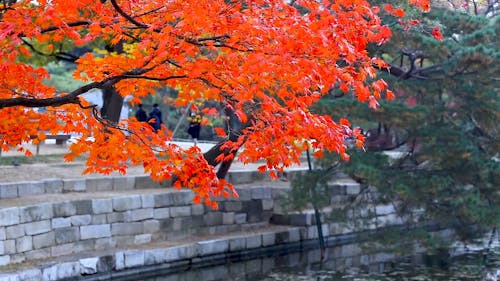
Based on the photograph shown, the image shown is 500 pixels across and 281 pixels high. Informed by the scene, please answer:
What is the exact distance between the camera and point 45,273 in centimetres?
1409

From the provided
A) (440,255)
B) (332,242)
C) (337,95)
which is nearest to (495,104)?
(337,95)

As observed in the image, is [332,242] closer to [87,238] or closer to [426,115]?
[426,115]

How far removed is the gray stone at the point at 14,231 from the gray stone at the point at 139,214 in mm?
2812

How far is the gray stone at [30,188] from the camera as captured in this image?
1612cm

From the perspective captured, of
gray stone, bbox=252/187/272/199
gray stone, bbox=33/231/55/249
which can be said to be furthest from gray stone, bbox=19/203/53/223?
gray stone, bbox=252/187/272/199

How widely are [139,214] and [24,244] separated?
3.14 meters

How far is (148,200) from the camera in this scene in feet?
57.7

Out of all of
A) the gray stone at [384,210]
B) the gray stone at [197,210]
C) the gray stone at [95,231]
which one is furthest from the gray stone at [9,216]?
the gray stone at [384,210]

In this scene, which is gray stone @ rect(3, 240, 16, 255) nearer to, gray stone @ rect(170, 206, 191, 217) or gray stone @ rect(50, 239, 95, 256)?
gray stone @ rect(50, 239, 95, 256)

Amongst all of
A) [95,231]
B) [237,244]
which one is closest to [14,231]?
[95,231]

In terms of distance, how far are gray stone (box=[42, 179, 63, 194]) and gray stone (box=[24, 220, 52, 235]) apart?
159 cm

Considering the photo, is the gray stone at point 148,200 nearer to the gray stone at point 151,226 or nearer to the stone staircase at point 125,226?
the stone staircase at point 125,226

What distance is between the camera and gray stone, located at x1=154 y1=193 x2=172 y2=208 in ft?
58.4

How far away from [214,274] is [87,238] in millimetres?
2525
